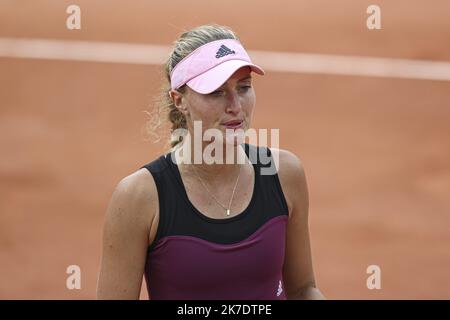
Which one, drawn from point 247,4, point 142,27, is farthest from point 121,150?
point 247,4

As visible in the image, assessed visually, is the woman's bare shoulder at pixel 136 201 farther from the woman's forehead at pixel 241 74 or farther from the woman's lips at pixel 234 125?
the woman's forehead at pixel 241 74

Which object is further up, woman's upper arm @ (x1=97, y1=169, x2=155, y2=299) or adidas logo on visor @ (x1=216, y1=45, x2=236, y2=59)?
adidas logo on visor @ (x1=216, y1=45, x2=236, y2=59)

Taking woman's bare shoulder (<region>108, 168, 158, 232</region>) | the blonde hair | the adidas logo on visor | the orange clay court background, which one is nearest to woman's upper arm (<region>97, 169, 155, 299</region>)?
woman's bare shoulder (<region>108, 168, 158, 232</region>)

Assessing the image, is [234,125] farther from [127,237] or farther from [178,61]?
[127,237]

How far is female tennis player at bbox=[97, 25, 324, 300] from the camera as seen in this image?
11.8ft

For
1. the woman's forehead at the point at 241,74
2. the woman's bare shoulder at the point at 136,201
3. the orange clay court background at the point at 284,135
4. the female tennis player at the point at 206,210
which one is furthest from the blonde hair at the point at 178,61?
the orange clay court background at the point at 284,135

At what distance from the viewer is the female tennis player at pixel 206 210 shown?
3.60 metres

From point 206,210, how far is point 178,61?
0.69 metres

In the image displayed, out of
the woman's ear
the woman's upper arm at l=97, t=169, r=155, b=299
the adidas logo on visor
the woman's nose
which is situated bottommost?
the woman's upper arm at l=97, t=169, r=155, b=299

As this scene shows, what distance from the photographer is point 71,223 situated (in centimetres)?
884

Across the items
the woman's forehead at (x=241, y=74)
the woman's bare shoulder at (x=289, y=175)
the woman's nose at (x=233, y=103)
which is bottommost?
the woman's bare shoulder at (x=289, y=175)

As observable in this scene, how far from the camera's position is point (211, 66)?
3.70 m

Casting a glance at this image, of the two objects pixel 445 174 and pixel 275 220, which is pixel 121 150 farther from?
pixel 275 220

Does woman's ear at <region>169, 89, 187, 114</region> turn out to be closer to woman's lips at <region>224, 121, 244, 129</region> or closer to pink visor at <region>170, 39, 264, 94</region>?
pink visor at <region>170, 39, 264, 94</region>
